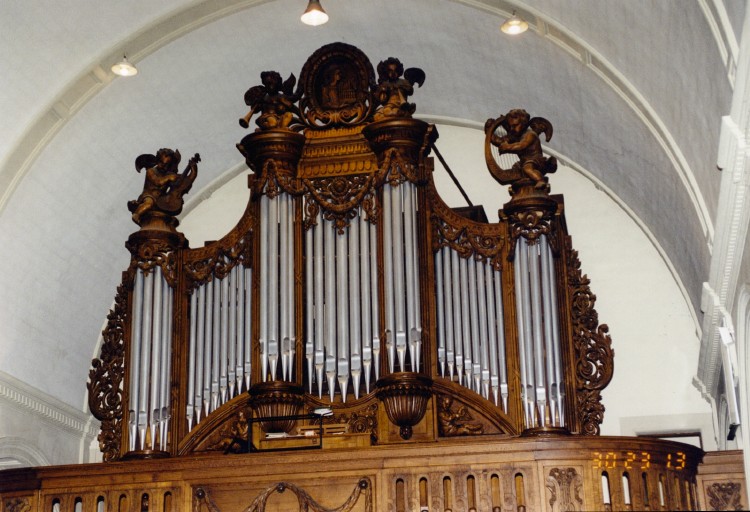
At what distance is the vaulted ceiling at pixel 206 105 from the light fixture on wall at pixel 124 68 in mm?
133

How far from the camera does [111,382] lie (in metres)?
11.4

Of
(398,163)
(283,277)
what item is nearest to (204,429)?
(283,277)

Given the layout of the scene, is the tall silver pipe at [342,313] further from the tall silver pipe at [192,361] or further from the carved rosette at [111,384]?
the carved rosette at [111,384]

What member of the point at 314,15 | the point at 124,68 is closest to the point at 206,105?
the point at 124,68

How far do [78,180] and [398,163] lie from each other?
409cm

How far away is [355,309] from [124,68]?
12.4 feet

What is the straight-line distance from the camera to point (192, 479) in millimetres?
10266

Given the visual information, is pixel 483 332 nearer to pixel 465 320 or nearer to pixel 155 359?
pixel 465 320

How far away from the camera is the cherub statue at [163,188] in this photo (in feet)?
38.5

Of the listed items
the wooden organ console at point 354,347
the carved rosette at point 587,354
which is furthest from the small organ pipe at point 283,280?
the carved rosette at point 587,354

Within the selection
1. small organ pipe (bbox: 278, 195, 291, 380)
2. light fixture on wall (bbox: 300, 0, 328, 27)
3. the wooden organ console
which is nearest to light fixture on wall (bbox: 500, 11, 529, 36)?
the wooden organ console

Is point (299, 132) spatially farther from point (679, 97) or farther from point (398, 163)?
point (679, 97)

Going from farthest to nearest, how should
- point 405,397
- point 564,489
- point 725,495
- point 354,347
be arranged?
1. point 354,347
2. point 405,397
3. point 725,495
4. point 564,489

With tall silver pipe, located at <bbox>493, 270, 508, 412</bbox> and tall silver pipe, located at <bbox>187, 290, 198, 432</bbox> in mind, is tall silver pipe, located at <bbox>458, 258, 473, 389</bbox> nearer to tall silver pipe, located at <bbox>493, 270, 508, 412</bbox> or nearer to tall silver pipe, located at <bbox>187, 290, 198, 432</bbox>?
tall silver pipe, located at <bbox>493, 270, 508, 412</bbox>
